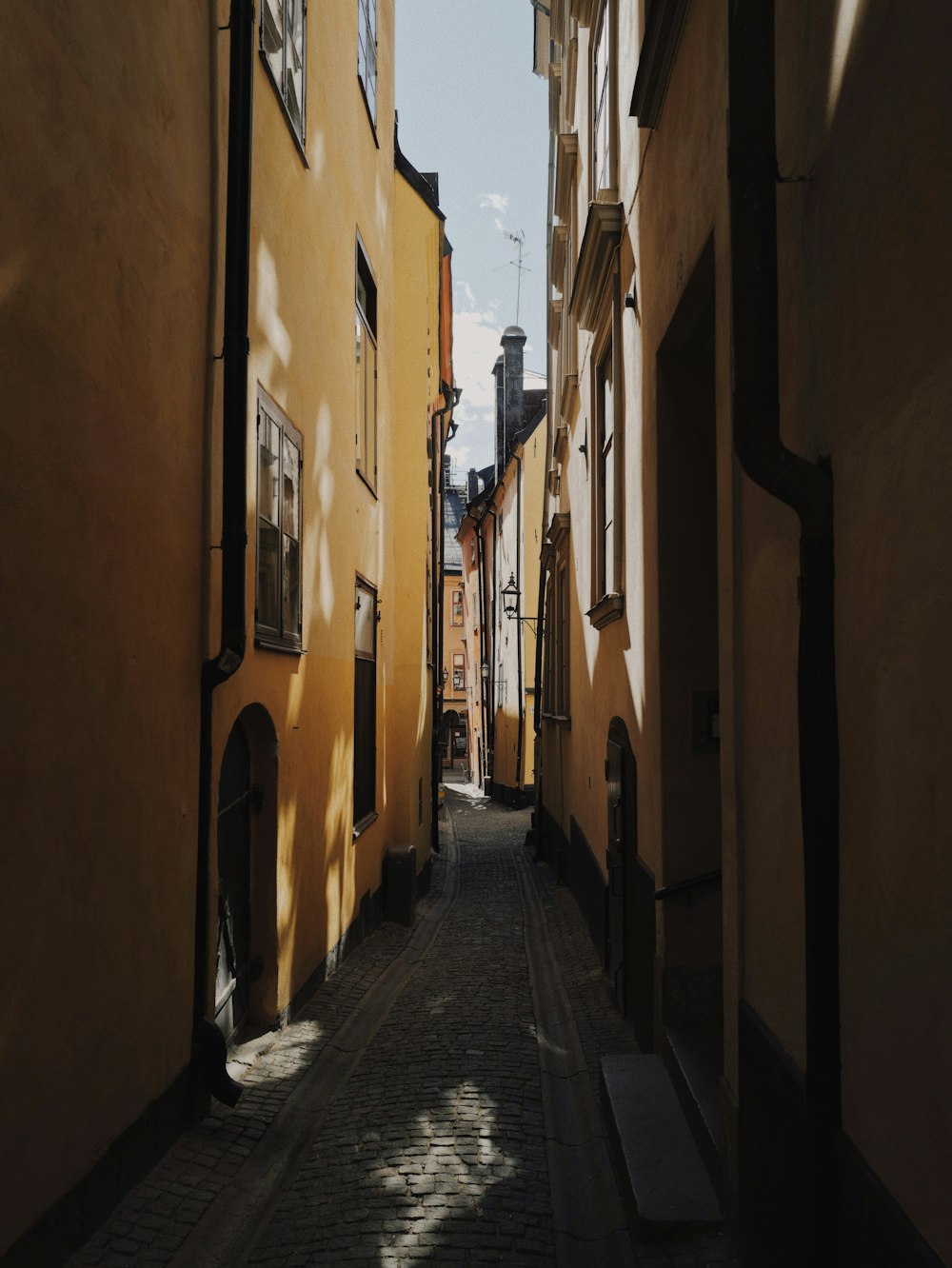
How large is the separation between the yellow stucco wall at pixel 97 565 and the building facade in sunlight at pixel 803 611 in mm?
2167

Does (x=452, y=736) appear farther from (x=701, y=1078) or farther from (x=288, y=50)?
(x=701, y=1078)

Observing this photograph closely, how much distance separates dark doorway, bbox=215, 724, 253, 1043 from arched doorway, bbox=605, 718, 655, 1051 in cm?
236

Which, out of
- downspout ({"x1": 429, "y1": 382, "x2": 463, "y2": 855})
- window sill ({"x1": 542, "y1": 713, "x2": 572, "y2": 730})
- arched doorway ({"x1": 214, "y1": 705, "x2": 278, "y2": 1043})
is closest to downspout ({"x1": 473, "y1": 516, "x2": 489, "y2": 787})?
downspout ({"x1": 429, "y1": 382, "x2": 463, "y2": 855})

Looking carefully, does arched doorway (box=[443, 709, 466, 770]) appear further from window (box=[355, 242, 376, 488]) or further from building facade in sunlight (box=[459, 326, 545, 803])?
window (box=[355, 242, 376, 488])

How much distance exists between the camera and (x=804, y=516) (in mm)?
2799

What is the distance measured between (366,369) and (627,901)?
6.65 metres

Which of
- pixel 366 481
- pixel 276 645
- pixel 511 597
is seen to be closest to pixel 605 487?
pixel 366 481

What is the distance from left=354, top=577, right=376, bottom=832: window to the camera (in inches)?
416

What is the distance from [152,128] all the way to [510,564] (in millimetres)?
25329

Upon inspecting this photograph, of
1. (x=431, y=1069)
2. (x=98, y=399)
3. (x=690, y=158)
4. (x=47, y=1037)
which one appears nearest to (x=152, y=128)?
(x=98, y=399)

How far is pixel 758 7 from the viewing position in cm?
317

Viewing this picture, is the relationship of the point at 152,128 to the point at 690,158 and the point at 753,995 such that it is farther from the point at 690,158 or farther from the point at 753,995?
the point at 753,995

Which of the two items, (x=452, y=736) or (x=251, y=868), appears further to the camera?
(x=452, y=736)

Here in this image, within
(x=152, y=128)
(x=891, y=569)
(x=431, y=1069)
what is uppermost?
(x=152, y=128)
